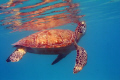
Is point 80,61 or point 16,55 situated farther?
point 16,55

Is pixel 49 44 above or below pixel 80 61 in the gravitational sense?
above

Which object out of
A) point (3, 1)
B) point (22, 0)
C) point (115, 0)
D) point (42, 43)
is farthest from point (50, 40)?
point (115, 0)

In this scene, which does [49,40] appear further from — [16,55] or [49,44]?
[16,55]

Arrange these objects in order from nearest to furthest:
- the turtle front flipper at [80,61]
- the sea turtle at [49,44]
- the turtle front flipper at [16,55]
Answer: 1. the turtle front flipper at [80,61]
2. the sea turtle at [49,44]
3. the turtle front flipper at [16,55]

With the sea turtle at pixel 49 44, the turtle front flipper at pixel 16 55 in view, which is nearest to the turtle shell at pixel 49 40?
the sea turtle at pixel 49 44

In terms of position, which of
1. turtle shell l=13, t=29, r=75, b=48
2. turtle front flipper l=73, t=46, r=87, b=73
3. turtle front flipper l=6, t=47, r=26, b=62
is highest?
turtle shell l=13, t=29, r=75, b=48

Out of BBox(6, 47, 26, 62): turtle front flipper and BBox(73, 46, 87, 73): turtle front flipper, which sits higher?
BBox(6, 47, 26, 62): turtle front flipper

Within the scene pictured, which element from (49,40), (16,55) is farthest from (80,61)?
(16,55)

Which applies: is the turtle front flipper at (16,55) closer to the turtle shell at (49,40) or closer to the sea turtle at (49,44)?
the sea turtle at (49,44)

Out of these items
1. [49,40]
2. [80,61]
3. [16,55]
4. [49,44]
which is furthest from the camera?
[16,55]

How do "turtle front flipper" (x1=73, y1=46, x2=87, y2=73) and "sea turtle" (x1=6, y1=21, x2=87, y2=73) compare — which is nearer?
"turtle front flipper" (x1=73, y1=46, x2=87, y2=73)

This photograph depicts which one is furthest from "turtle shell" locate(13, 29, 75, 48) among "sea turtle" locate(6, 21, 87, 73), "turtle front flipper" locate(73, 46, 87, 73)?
"turtle front flipper" locate(73, 46, 87, 73)

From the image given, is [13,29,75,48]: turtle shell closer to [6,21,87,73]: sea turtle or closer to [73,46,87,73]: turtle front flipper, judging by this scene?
[6,21,87,73]: sea turtle

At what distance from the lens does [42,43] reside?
683cm
